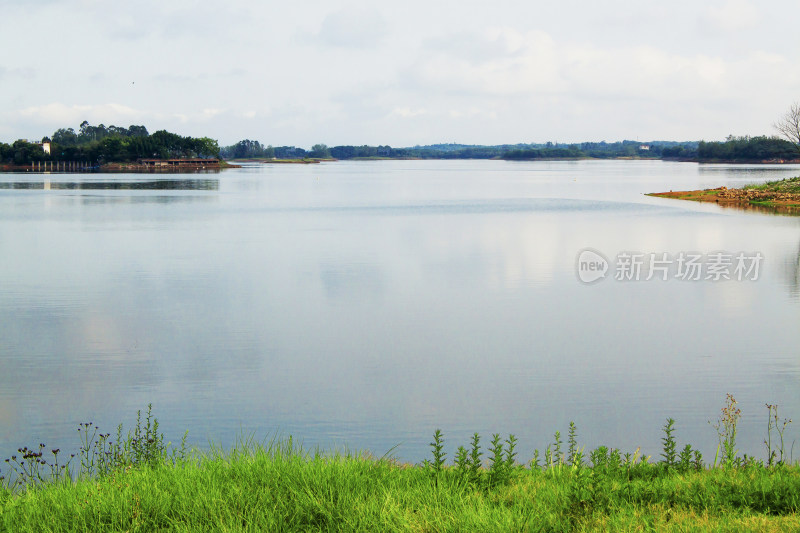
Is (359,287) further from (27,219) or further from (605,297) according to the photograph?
(27,219)

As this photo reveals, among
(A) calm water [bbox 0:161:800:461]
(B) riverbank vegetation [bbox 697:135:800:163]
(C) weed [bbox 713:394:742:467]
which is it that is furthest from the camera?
(B) riverbank vegetation [bbox 697:135:800:163]

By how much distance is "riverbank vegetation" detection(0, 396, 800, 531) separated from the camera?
4906 mm

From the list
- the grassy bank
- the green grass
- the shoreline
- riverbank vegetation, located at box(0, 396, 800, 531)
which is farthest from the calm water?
the green grass

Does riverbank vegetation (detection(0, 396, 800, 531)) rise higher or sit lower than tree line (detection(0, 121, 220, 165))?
lower

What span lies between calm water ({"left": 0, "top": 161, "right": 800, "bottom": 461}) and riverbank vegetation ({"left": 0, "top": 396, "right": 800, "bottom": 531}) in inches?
66.8

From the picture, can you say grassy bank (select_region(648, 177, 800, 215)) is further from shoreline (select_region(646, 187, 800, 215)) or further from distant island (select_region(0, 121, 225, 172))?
distant island (select_region(0, 121, 225, 172))

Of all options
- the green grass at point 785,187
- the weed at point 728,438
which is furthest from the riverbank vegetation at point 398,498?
the green grass at point 785,187

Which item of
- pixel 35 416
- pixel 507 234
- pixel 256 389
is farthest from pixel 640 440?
pixel 507 234

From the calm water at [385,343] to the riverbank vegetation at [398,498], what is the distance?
66.8 inches

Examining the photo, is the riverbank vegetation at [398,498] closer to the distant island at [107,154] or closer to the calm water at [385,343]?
the calm water at [385,343]

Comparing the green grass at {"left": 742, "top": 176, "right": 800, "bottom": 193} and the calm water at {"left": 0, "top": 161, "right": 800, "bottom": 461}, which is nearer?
the calm water at {"left": 0, "top": 161, "right": 800, "bottom": 461}

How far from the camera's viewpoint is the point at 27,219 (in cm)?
3559

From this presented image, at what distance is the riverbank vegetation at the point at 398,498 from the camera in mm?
4906

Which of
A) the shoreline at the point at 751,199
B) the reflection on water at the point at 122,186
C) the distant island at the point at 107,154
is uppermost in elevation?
the distant island at the point at 107,154
